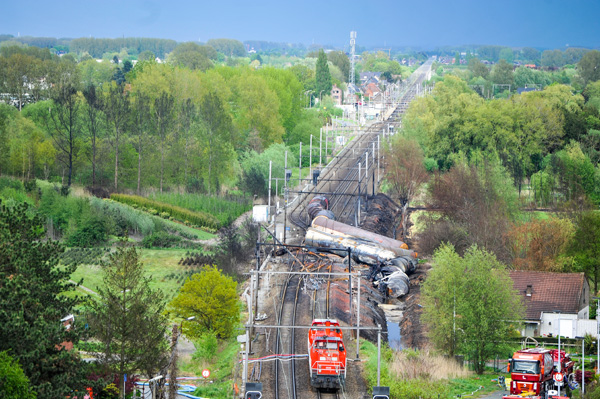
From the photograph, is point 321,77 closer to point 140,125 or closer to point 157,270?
point 140,125

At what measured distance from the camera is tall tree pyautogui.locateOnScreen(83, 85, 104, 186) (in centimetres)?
8606

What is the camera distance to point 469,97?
108500 mm

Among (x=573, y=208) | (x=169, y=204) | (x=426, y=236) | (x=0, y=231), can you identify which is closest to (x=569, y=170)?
(x=573, y=208)

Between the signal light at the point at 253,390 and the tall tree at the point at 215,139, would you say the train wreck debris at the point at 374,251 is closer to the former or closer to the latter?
the signal light at the point at 253,390

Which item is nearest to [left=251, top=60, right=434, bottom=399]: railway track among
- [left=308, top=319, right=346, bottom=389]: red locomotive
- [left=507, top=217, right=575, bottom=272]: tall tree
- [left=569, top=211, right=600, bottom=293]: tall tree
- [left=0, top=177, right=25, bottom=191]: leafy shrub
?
[left=308, top=319, right=346, bottom=389]: red locomotive

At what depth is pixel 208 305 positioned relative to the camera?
137ft

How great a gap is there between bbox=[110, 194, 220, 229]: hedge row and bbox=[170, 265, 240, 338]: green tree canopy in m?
35.4

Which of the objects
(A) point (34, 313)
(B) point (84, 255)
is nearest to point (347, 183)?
(B) point (84, 255)

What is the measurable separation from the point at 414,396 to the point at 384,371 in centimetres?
274

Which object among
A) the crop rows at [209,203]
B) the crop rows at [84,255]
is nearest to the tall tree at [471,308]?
the crop rows at [84,255]

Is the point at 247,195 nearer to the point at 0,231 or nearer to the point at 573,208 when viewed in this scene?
the point at 573,208

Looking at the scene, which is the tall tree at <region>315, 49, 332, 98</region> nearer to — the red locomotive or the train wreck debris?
the train wreck debris

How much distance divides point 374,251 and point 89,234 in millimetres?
25372

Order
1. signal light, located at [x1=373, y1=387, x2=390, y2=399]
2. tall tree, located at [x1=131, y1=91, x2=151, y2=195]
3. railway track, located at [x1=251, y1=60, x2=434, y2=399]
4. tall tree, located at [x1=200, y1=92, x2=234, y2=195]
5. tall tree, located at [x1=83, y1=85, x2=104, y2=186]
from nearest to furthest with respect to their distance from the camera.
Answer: signal light, located at [x1=373, y1=387, x2=390, y2=399] < railway track, located at [x1=251, y1=60, x2=434, y2=399] < tall tree, located at [x1=83, y1=85, x2=104, y2=186] < tall tree, located at [x1=131, y1=91, x2=151, y2=195] < tall tree, located at [x1=200, y1=92, x2=234, y2=195]
